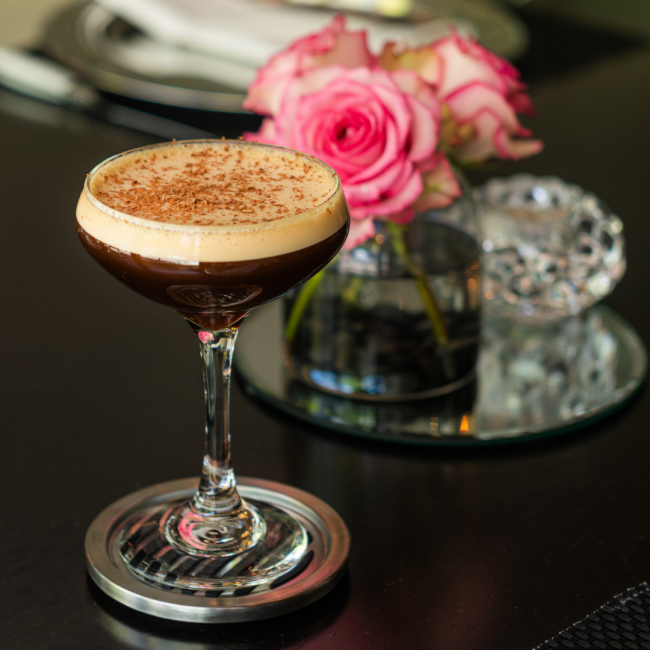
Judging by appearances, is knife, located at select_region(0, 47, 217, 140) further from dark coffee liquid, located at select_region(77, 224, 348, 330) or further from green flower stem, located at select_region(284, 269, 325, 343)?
dark coffee liquid, located at select_region(77, 224, 348, 330)

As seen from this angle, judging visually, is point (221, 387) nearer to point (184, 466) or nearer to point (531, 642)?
point (184, 466)

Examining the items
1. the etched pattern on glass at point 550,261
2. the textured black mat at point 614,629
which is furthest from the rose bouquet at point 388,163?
the textured black mat at point 614,629

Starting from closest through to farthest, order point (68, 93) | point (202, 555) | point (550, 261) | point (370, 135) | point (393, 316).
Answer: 1. point (202, 555)
2. point (370, 135)
3. point (393, 316)
4. point (550, 261)
5. point (68, 93)

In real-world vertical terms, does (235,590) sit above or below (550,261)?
below

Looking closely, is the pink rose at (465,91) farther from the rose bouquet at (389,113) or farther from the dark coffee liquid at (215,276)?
the dark coffee liquid at (215,276)

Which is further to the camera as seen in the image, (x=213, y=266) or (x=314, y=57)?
(x=314, y=57)

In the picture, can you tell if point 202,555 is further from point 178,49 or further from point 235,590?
point 178,49

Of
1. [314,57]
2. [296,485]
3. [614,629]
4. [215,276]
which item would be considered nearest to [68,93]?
[314,57]
